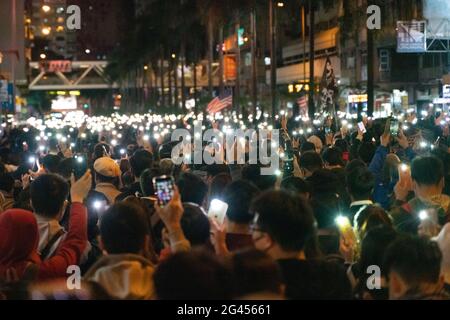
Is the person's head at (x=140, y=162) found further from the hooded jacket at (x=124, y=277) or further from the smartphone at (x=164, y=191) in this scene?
the hooded jacket at (x=124, y=277)

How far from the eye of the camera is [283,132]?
21.5 metres

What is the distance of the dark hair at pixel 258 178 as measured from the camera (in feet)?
31.1

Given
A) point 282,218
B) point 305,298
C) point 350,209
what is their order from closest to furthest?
point 305,298 → point 282,218 → point 350,209

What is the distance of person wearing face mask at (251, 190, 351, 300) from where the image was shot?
5.12 metres

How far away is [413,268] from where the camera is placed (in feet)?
16.4

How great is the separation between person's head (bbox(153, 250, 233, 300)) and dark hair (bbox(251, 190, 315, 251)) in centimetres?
111

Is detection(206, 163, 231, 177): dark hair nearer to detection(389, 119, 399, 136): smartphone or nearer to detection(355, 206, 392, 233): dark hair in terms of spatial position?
detection(355, 206, 392, 233): dark hair

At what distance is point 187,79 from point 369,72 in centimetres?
10316

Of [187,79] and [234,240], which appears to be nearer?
[234,240]

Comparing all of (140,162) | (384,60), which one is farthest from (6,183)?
(384,60)

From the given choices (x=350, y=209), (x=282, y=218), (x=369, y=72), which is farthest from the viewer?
(x=369, y=72)

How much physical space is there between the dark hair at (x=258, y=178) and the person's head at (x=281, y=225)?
3.72m
